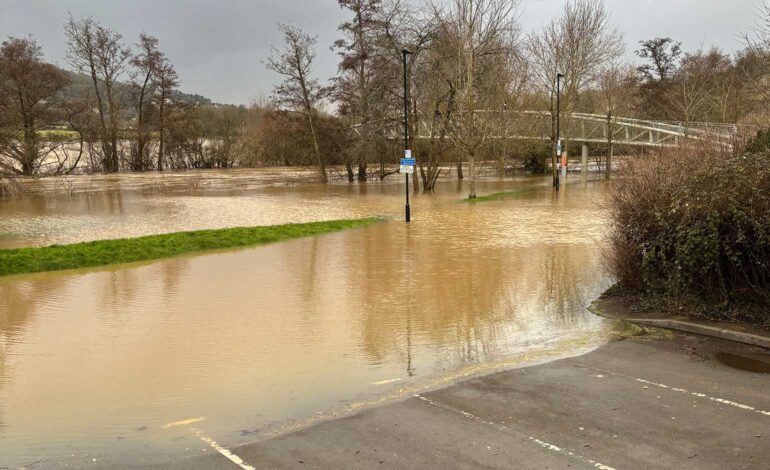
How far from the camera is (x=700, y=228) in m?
8.50

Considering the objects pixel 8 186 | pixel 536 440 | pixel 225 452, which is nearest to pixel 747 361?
pixel 536 440

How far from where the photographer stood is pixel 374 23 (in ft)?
133

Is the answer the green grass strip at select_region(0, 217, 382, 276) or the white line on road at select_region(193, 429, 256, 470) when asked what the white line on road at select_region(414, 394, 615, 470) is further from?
the green grass strip at select_region(0, 217, 382, 276)

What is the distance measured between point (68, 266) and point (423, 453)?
13354 millimetres

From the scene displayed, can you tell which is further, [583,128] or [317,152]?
[583,128]

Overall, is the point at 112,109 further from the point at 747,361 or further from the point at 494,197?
the point at 747,361

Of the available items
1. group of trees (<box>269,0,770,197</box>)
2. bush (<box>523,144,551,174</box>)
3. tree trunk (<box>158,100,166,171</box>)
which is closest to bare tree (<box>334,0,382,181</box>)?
group of trees (<box>269,0,770,197</box>)

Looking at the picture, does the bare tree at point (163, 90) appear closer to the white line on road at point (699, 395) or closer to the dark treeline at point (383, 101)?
the dark treeline at point (383, 101)

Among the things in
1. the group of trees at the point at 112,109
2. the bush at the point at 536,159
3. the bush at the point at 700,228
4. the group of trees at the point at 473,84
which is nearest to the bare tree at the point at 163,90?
the group of trees at the point at 112,109

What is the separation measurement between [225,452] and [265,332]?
4.16 meters

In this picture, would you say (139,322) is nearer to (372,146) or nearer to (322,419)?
(322,419)

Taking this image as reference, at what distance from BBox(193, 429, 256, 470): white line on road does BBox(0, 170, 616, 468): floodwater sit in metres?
0.06

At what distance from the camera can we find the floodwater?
6.16m

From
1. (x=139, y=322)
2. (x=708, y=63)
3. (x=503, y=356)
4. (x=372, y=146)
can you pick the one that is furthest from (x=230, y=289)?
(x=708, y=63)
